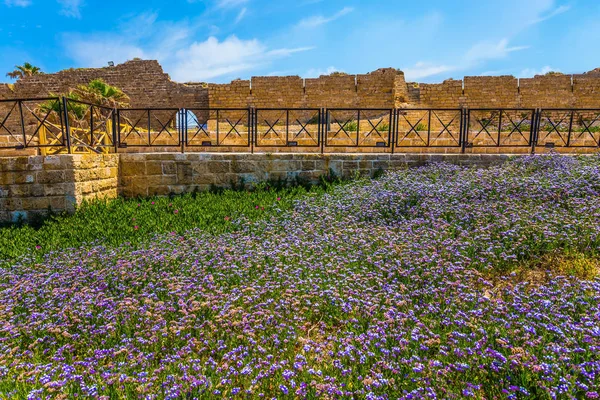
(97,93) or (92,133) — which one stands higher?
(97,93)

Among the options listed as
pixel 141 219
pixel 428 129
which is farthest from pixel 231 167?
pixel 428 129

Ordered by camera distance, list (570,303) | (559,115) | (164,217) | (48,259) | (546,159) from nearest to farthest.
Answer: (570,303), (48,259), (164,217), (546,159), (559,115)

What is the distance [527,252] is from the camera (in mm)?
4402

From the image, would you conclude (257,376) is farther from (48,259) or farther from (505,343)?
(48,259)

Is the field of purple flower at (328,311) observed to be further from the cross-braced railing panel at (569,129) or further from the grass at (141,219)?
the cross-braced railing panel at (569,129)

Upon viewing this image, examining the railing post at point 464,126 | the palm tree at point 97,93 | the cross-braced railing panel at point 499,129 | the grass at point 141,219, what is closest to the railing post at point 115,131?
the grass at point 141,219

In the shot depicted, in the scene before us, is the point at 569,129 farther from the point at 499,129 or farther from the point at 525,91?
the point at 525,91

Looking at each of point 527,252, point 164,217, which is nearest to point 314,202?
point 164,217

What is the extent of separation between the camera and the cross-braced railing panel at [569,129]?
1048cm

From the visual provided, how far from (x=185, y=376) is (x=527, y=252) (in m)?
3.70

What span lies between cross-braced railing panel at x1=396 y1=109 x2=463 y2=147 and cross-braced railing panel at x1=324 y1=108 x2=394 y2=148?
45cm

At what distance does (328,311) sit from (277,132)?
1025 cm

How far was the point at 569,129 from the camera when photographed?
359 inches

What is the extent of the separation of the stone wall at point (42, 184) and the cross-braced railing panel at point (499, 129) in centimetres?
793
